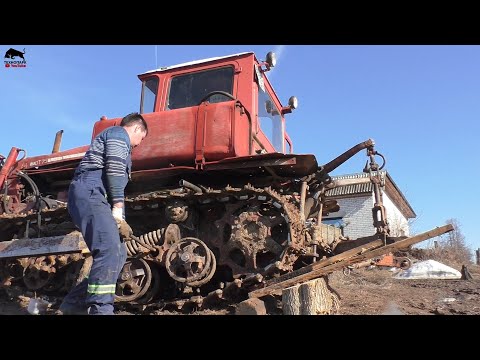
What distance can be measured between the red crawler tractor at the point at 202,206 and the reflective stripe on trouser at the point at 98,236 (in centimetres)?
197

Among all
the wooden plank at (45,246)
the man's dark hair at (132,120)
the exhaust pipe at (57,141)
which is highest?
the exhaust pipe at (57,141)

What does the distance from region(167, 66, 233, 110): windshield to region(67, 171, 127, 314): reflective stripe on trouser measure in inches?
120

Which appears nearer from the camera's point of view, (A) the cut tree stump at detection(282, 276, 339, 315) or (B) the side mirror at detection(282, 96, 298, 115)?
(A) the cut tree stump at detection(282, 276, 339, 315)

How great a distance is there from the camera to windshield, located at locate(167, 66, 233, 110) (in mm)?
6211

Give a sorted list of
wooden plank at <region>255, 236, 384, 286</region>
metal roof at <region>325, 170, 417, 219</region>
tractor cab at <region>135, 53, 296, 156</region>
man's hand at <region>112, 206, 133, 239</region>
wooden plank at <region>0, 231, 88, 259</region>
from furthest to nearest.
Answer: metal roof at <region>325, 170, 417, 219</region> → tractor cab at <region>135, 53, 296, 156</region> → wooden plank at <region>0, 231, 88, 259</region> → wooden plank at <region>255, 236, 384, 286</region> → man's hand at <region>112, 206, 133, 239</region>

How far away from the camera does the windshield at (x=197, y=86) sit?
6211 mm

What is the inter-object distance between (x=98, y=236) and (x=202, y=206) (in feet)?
8.67

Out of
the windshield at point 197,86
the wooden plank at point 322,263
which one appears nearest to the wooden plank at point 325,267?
the wooden plank at point 322,263

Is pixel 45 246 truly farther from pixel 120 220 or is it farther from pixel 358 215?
pixel 358 215

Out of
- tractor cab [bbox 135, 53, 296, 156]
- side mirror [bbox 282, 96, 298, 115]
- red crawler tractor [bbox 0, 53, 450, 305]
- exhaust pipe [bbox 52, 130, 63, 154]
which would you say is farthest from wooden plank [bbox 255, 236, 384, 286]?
exhaust pipe [bbox 52, 130, 63, 154]

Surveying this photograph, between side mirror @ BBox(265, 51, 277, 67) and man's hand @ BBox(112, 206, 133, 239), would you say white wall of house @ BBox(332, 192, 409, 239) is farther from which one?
man's hand @ BBox(112, 206, 133, 239)

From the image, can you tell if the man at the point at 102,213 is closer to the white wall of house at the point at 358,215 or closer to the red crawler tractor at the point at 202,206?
the red crawler tractor at the point at 202,206
